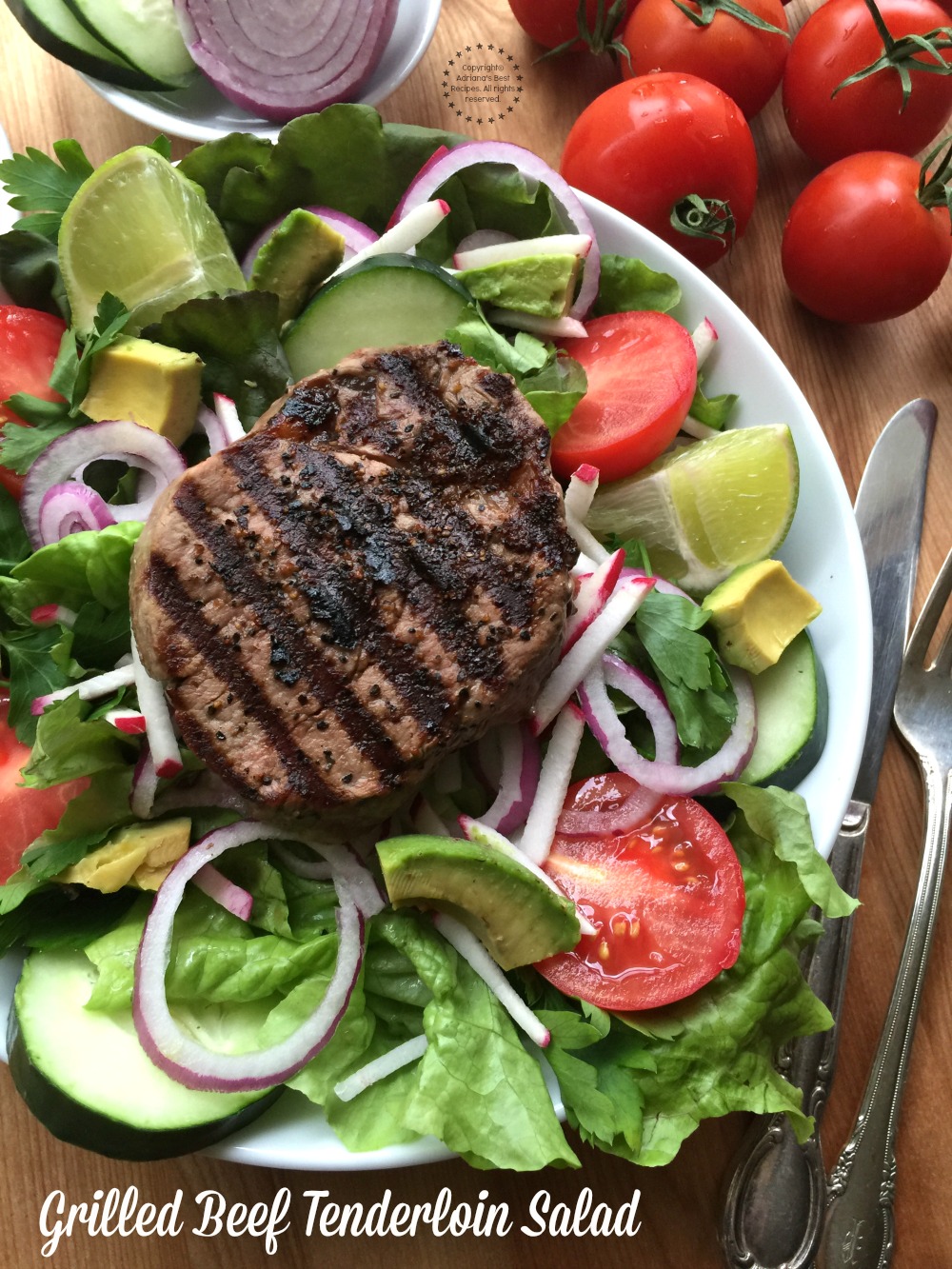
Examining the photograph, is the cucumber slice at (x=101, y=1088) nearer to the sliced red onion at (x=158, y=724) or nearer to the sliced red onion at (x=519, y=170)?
the sliced red onion at (x=158, y=724)

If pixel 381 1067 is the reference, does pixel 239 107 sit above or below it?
above

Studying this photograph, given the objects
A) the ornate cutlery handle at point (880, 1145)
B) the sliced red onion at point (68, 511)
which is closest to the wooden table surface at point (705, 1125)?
the ornate cutlery handle at point (880, 1145)

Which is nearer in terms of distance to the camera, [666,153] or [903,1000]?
[903,1000]

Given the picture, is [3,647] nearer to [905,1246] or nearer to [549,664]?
[549,664]

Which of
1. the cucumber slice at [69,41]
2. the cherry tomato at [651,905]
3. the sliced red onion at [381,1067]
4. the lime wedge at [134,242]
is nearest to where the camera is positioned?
the sliced red onion at [381,1067]

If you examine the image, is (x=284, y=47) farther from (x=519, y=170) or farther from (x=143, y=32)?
(x=519, y=170)

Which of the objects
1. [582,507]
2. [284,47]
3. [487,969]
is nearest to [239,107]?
[284,47]
